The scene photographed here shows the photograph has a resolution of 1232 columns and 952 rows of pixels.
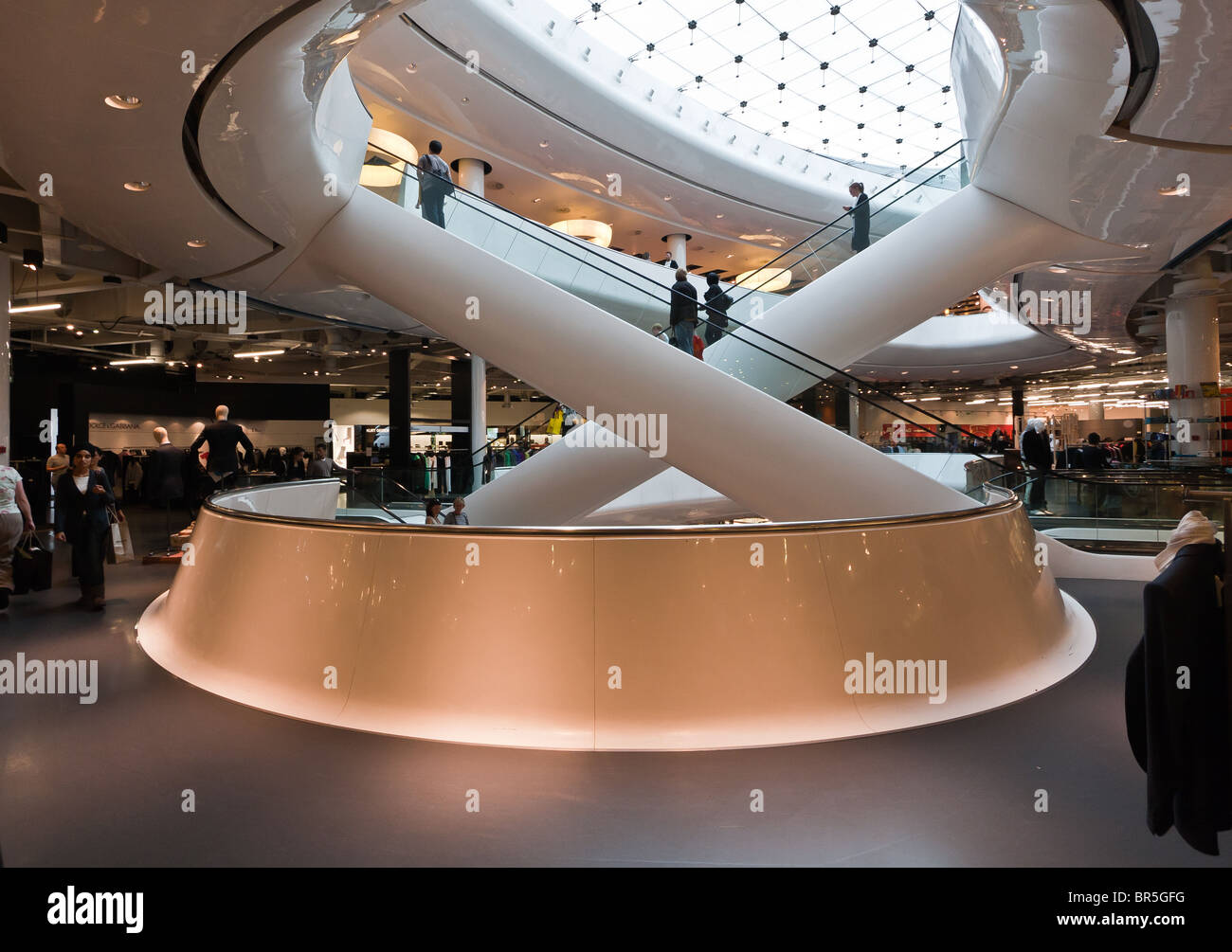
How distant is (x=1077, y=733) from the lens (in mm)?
4770

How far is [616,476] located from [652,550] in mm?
6691

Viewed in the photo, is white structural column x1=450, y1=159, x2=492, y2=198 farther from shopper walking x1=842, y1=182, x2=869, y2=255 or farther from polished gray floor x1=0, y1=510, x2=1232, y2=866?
polished gray floor x1=0, y1=510, x2=1232, y2=866

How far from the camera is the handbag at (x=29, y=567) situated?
341 inches

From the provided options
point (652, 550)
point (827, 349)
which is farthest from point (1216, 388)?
point (652, 550)

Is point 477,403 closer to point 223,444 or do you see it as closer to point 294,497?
point 223,444

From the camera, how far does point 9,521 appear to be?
8148 millimetres

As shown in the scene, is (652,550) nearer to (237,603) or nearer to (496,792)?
(496,792)

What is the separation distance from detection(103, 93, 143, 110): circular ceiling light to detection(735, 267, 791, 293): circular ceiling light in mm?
9532

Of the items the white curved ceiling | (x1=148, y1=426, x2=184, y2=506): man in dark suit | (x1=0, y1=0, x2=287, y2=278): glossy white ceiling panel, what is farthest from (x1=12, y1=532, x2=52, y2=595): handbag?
the white curved ceiling

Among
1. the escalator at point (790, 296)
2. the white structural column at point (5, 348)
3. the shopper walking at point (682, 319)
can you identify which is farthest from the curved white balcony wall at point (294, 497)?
the shopper walking at point (682, 319)

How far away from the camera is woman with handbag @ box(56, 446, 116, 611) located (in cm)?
854

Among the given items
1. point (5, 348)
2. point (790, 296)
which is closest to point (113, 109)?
point (790, 296)

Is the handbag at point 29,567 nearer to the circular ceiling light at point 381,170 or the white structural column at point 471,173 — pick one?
the circular ceiling light at point 381,170

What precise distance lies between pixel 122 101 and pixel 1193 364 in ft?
69.4
